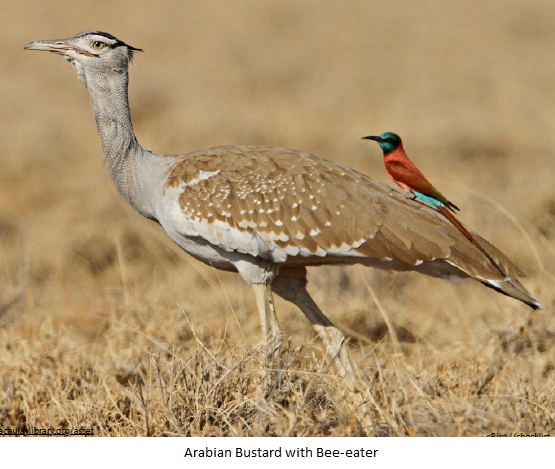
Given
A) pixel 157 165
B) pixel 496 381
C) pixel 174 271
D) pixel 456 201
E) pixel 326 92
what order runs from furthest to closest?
1. pixel 326 92
2. pixel 456 201
3. pixel 174 271
4. pixel 157 165
5. pixel 496 381

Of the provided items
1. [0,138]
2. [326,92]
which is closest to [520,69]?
[326,92]

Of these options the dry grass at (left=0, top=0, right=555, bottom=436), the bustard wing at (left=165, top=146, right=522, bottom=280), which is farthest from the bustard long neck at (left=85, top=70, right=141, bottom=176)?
the dry grass at (left=0, top=0, right=555, bottom=436)

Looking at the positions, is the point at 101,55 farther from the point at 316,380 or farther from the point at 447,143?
the point at 447,143

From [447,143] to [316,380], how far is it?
713cm

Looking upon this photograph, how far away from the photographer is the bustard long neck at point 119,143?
4.14 m

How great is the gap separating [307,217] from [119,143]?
3.34ft

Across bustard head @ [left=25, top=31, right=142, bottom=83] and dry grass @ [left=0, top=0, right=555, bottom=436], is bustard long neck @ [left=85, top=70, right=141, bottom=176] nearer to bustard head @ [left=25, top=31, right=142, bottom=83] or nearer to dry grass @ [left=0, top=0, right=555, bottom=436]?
bustard head @ [left=25, top=31, right=142, bottom=83]

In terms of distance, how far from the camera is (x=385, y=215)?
12.9ft

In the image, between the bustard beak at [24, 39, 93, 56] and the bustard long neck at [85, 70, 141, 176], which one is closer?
the bustard beak at [24, 39, 93, 56]

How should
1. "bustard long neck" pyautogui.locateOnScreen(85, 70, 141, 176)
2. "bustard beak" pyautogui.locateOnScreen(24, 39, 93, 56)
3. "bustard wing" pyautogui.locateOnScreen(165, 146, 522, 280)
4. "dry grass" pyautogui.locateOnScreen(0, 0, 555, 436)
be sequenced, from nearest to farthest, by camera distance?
"dry grass" pyautogui.locateOnScreen(0, 0, 555, 436), "bustard wing" pyautogui.locateOnScreen(165, 146, 522, 280), "bustard beak" pyautogui.locateOnScreen(24, 39, 93, 56), "bustard long neck" pyautogui.locateOnScreen(85, 70, 141, 176)

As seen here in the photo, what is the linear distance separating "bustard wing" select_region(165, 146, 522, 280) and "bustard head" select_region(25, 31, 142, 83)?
65 centimetres

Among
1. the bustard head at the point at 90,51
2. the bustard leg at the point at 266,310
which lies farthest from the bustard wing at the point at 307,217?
the bustard head at the point at 90,51

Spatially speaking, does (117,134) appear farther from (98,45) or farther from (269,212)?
(269,212)

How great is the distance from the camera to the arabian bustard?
3.88 m
